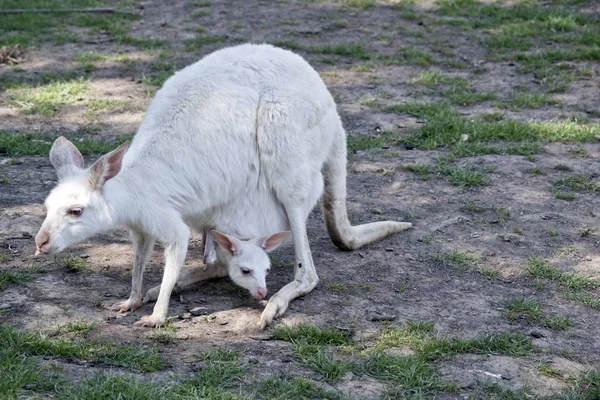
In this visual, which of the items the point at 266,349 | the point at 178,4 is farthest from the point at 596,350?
the point at 178,4

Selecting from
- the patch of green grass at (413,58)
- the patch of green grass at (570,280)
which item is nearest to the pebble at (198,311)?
the patch of green grass at (570,280)

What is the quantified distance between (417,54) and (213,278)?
434cm

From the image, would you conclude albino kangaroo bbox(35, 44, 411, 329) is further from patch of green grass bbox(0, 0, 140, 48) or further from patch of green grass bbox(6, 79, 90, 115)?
patch of green grass bbox(0, 0, 140, 48)

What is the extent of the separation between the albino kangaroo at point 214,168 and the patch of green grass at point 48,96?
108 inches

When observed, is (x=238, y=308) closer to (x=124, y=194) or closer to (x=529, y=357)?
(x=124, y=194)

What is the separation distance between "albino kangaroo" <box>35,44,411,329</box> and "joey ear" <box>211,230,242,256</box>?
0.49 ft

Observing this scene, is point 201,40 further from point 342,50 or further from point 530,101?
point 530,101

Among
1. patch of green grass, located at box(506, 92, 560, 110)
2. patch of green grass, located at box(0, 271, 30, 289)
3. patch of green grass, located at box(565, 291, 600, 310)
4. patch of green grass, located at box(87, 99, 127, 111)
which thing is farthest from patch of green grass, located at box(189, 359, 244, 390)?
patch of green grass, located at box(506, 92, 560, 110)

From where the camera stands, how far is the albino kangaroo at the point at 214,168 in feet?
11.8

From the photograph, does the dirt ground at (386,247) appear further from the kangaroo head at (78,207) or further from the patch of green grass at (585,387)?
the kangaroo head at (78,207)

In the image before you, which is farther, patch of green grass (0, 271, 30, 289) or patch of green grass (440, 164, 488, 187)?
patch of green grass (440, 164, 488, 187)

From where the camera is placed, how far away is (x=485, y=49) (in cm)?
818

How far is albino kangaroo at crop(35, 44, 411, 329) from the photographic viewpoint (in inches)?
141

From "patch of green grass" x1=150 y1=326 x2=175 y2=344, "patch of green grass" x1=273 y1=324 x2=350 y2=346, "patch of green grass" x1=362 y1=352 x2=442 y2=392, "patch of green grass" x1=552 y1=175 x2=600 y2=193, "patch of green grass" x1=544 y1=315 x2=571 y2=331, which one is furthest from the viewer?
"patch of green grass" x1=552 y1=175 x2=600 y2=193
